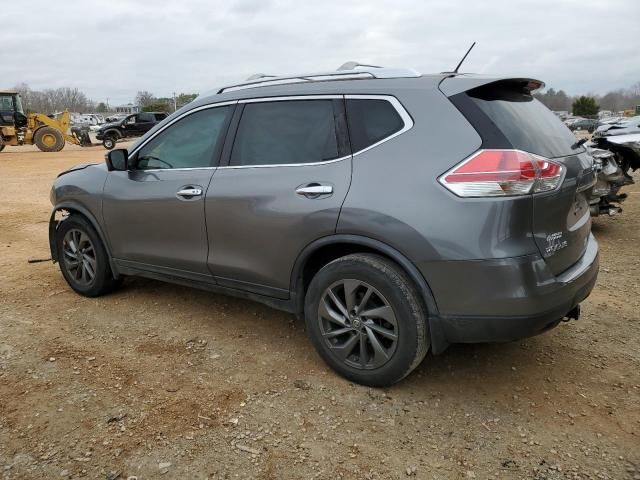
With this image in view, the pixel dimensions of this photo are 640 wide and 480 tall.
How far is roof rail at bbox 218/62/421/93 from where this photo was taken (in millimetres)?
3166

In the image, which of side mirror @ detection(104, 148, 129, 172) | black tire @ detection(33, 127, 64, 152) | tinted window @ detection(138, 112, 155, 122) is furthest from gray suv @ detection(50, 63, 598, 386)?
tinted window @ detection(138, 112, 155, 122)

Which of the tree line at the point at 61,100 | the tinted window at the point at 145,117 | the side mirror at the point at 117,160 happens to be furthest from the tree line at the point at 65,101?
the side mirror at the point at 117,160

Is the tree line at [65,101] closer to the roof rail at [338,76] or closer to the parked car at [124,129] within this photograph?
the parked car at [124,129]

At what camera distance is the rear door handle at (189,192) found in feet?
12.2

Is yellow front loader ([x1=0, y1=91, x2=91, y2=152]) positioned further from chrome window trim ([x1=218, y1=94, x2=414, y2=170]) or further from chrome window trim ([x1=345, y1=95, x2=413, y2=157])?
chrome window trim ([x1=345, y1=95, x2=413, y2=157])

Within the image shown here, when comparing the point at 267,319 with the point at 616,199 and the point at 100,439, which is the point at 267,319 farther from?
the point at 616,199

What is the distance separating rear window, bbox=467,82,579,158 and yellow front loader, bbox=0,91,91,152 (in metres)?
26.7

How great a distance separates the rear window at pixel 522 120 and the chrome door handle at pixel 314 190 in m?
0.91

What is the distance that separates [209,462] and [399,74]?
2312 mm

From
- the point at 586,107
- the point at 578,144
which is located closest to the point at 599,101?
the point at 586,107

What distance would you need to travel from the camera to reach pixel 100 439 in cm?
275

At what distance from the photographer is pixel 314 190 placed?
10.3 ft

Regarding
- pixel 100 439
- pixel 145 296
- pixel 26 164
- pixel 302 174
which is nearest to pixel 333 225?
pixel 302 174

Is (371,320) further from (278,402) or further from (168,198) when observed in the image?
(168,198)
